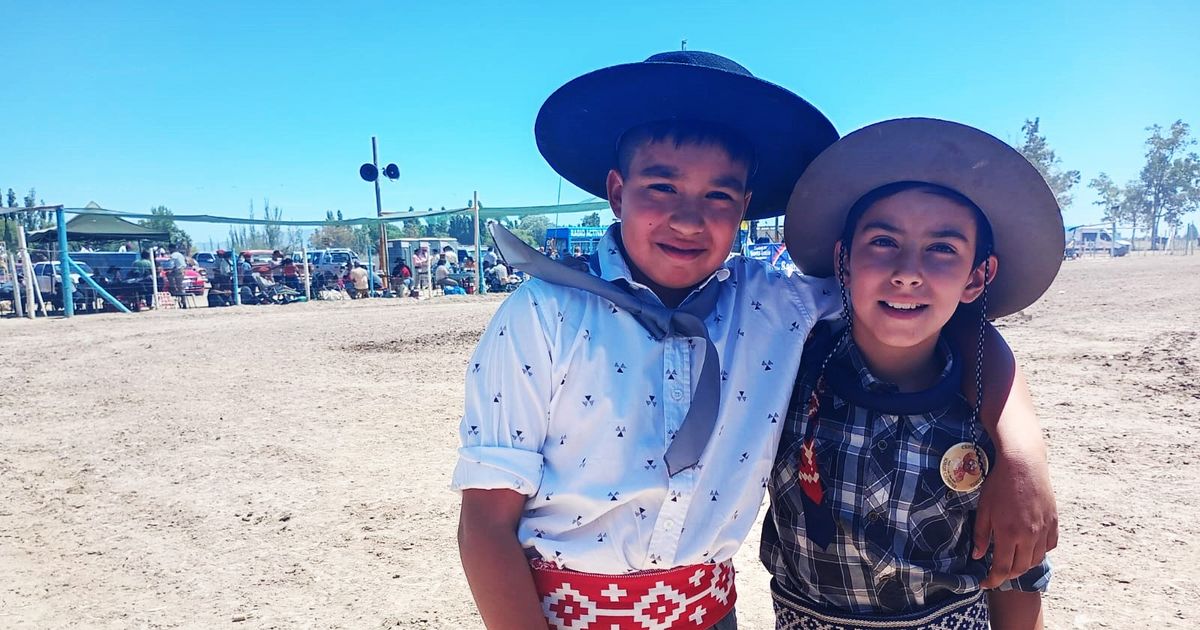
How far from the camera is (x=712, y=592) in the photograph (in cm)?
134

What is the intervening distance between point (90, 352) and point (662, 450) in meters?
10.6

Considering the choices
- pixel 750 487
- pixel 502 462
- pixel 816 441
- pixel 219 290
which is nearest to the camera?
pixel 502 462

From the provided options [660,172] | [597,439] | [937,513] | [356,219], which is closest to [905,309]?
[937,513]

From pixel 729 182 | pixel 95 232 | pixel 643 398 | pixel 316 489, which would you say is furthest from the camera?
pixel 95 232

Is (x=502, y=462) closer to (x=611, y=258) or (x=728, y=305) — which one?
(x=611, y=258)

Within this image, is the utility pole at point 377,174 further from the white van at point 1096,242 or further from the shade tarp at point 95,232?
the white van at point 1096,242

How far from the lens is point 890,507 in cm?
133

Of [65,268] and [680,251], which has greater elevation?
[65,268]

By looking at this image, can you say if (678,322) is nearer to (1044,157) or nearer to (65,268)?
(65,268)

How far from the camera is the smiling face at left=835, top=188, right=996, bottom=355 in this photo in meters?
1.35

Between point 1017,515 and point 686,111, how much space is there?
110 centimetres

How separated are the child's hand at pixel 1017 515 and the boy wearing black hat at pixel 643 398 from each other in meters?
0.44

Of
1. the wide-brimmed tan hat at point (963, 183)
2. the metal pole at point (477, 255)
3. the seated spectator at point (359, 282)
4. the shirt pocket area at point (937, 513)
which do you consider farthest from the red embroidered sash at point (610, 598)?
the seated spectator at point (359, 282)

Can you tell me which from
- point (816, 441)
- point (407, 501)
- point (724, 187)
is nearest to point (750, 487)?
point (816, 441)
